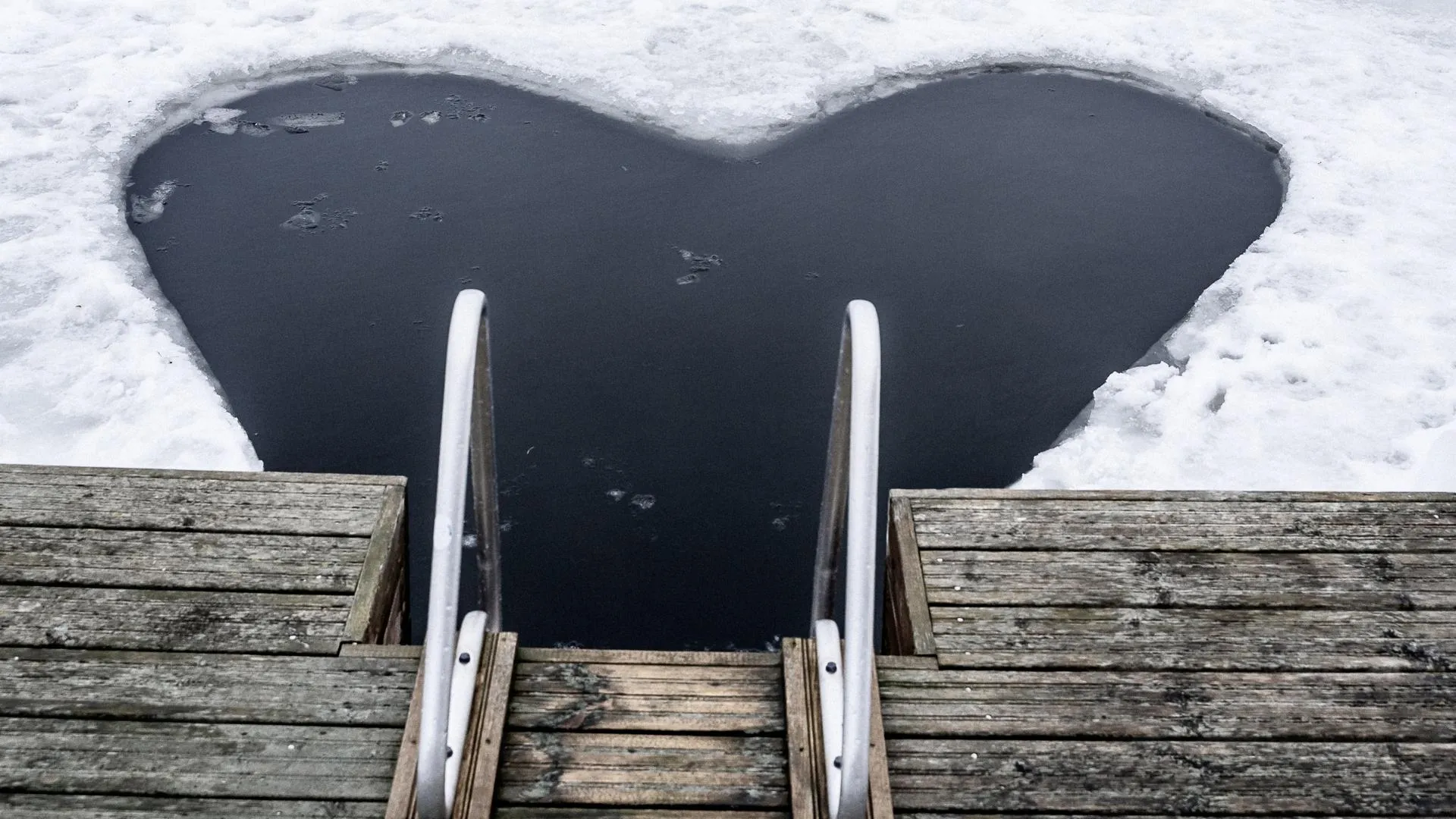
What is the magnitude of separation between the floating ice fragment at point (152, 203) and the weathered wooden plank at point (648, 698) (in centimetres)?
382

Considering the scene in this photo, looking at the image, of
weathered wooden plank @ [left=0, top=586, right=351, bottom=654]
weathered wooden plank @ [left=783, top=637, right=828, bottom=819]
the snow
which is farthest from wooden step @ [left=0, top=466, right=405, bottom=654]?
weathered wooden plank @ [left=783, top=637, right=828, bottom=819]

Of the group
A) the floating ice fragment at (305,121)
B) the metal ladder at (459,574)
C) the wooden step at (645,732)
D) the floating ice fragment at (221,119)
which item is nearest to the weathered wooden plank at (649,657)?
the wooden step at (645,732)

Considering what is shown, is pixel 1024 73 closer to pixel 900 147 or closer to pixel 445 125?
pixel 900 147

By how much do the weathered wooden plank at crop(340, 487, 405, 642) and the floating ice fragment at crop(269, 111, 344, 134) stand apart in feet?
11.8

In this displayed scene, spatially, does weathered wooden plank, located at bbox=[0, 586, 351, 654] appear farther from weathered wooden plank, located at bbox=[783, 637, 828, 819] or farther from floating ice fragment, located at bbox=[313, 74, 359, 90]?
floating ice fragment, located at bbox=[313, 74, 359, 90]

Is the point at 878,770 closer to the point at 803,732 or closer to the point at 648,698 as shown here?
the point at 803,732

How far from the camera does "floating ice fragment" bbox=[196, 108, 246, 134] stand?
240 inches

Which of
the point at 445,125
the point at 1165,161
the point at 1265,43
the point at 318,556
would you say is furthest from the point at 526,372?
the point at 1265,43

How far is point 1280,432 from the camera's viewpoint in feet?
14.4

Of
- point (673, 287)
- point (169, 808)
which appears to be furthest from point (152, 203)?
point (169, 808)

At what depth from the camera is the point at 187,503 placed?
3131mm

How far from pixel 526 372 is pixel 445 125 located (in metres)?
2.26

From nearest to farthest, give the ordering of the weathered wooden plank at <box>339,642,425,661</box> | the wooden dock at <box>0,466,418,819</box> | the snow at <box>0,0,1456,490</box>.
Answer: the wooden dock at <box>0,466,418,819</box>
the weathered wooden plank at <box>339,642,425,661</box>
the snow at <box>0,0,1456,490</box>

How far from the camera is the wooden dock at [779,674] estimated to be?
2449 mm
